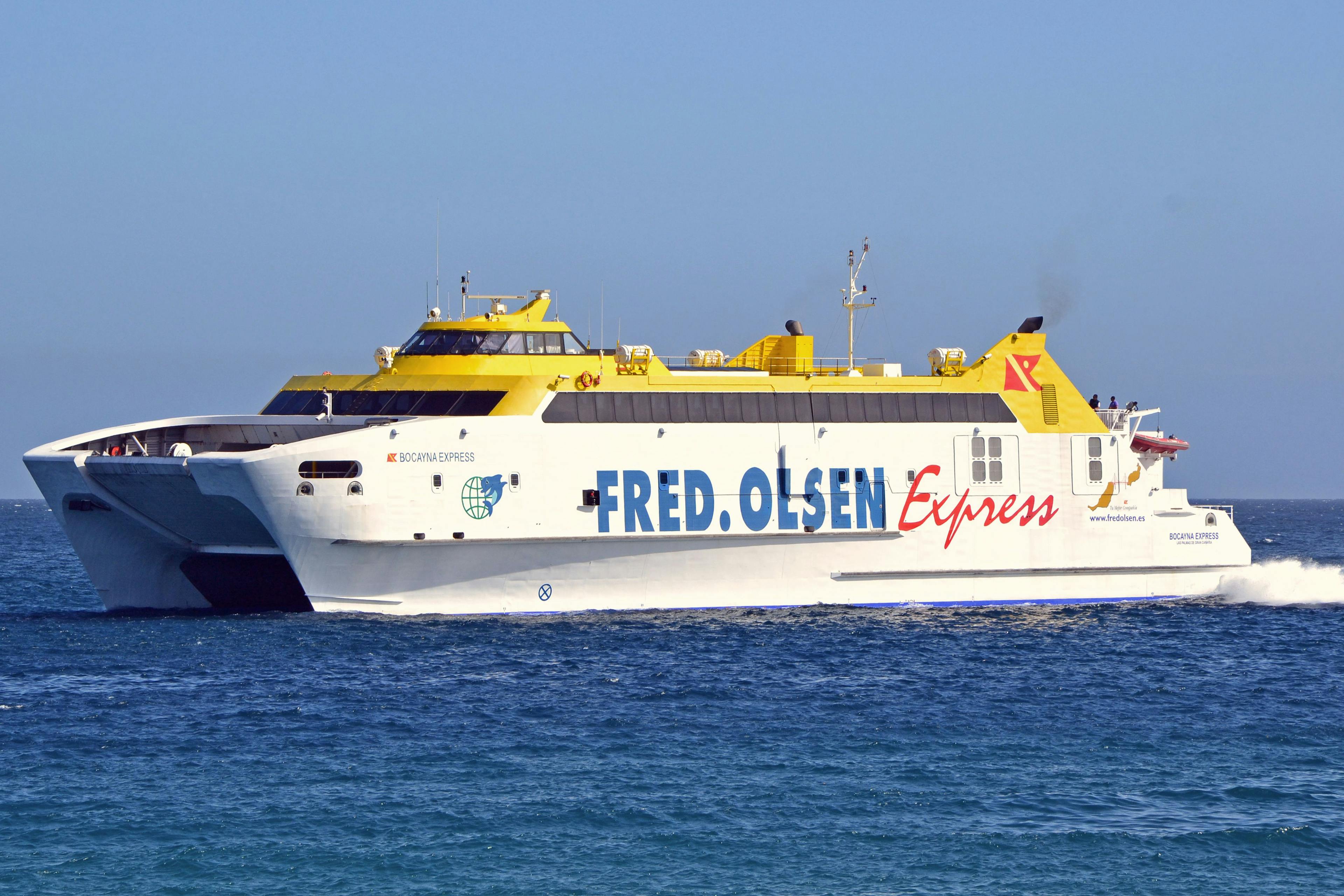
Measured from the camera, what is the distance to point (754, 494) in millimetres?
30484

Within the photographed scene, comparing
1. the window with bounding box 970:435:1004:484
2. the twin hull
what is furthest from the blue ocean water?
the window with bounding box 970:435:1004:484

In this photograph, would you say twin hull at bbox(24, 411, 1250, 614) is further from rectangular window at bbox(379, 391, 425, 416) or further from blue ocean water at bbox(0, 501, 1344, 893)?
blue ocean water at bbox(0, 501, 1344, 893)

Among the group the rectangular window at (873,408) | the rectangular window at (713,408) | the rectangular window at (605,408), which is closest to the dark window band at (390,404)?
the rectangular window at (605,408)

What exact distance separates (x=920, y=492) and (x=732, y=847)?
1709cm

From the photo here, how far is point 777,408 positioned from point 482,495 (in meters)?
6.83

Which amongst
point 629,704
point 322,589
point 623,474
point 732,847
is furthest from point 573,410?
point 732,847

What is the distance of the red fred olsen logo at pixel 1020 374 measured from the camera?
3362 centimetres

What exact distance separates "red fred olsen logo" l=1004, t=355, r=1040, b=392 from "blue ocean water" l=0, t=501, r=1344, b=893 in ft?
19.4

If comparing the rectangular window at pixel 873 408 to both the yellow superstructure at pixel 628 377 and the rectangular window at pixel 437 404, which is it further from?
the rectangular window at pixel 437 404

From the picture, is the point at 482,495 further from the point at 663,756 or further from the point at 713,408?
the point at 663,756

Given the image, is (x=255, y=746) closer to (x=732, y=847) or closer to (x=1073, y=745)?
(x=732, y=847)

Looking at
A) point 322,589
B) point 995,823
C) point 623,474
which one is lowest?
point 995,823

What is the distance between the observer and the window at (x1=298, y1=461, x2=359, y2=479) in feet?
87.7

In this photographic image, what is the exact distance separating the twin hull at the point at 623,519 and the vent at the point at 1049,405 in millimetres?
475
